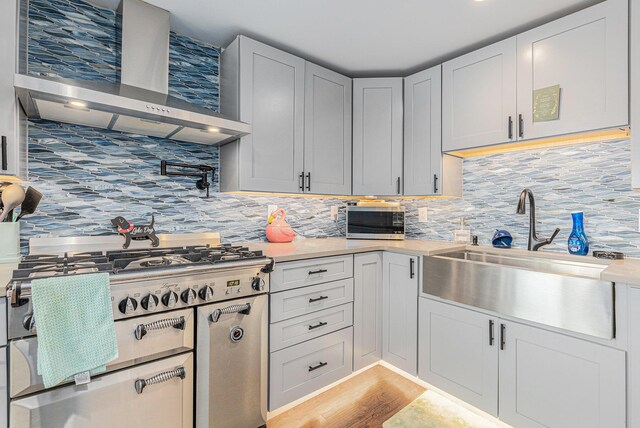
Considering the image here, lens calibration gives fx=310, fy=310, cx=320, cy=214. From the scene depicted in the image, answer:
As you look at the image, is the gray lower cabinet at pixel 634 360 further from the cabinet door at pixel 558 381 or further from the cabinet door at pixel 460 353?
the cabinet door at pixel 460 353

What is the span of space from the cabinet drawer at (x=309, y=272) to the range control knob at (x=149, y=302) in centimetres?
61

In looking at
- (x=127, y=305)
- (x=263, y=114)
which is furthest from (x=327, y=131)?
(x=127, y=305)

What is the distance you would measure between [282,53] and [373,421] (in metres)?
2.46

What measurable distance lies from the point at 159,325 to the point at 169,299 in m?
0.12

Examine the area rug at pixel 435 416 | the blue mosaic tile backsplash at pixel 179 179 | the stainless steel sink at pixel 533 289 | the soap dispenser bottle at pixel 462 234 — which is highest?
the blue mosaic tile backsplash at pixel 179 179

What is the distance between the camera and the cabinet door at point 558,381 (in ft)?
4.37

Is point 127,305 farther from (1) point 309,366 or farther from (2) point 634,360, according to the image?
(2) point 634,360

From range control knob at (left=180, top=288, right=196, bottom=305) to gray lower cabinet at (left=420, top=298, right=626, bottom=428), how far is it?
1444 millimetres

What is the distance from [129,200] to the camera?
6.25 feet

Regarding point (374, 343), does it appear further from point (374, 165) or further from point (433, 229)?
point (374, 165)

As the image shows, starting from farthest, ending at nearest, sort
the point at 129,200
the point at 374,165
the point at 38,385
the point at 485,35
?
the point at 374,165 → the point at 485,35 → the point at 129,200 → the point at 38,385

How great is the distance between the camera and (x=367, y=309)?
2268mm

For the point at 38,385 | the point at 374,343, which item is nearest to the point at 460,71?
the point at 374,343

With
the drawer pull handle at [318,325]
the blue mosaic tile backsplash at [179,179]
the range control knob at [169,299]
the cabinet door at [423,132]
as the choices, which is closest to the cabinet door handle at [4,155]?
the blue mosaic tile backsplash at [179,179]
